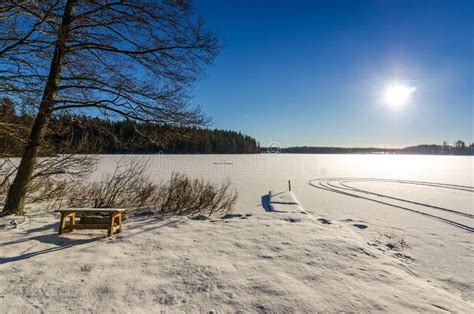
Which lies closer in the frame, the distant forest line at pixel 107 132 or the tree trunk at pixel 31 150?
the tree trunk at pixel 31 150

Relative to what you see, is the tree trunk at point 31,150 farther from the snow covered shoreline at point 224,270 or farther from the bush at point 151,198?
the bush at point 151,198

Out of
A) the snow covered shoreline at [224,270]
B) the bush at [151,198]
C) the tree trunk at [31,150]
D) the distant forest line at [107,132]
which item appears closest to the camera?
the snow covered shoreline at [224,270]

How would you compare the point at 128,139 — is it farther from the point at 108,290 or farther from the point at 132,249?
the point at 108,290

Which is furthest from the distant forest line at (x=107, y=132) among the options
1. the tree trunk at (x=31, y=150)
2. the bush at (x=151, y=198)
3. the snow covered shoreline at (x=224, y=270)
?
the snow covered shoreline at (x=224, y=270)

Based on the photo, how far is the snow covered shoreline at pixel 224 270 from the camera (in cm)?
246

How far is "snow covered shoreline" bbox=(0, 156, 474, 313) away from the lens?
8.07 feet

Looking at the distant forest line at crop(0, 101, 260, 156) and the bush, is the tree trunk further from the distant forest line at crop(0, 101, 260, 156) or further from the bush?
the bush

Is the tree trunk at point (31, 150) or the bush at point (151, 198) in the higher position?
the tree trunk at point (31, 150)

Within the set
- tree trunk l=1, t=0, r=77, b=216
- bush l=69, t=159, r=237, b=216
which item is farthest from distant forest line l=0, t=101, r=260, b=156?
bush l=69, t=159, r=237, b=216

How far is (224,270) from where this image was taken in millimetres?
3115

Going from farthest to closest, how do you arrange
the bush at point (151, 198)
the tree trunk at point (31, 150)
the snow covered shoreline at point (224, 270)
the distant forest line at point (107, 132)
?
the bush at point (151, 198)
the distant forest line at point (107, 132)
the tree trunk at point (31, 150)
the snow covered shoreline at point (224, 270)

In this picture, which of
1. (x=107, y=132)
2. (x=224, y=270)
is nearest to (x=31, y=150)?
(x=107, y=132)

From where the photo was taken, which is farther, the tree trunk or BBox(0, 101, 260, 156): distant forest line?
BBox(0, 101, 260, 156): distant forest line

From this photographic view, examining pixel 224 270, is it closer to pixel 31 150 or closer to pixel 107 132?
pixel 107 132
